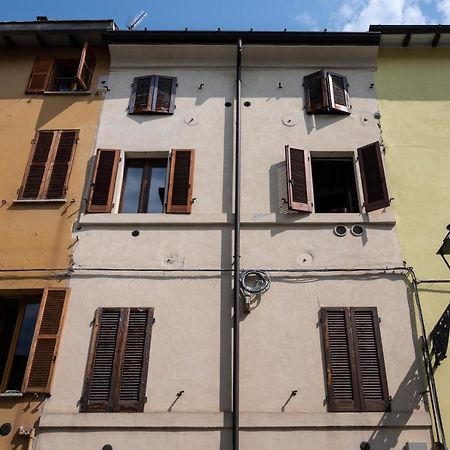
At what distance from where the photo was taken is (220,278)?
8867 millimetres

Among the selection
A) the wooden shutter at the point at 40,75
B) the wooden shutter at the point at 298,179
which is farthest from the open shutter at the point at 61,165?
the wooden shutter at the point at 298,179

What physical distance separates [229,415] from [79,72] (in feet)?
24.7

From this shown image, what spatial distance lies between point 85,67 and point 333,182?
595cm

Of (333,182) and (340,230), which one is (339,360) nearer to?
A: (340,230)

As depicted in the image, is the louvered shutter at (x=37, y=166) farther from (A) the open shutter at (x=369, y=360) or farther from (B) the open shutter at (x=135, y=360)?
(A) the open shutter at (x=369, y=360)

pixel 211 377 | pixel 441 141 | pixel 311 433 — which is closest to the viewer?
pixel 311 433

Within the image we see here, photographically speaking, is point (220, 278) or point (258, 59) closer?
point (220, 278)

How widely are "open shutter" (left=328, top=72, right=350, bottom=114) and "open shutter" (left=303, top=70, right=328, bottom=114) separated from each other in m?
0.13

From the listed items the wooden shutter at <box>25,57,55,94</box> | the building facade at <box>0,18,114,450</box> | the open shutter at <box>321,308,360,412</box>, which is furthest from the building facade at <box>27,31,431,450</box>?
the wooden shutter at <box>25,57,55,94</box>

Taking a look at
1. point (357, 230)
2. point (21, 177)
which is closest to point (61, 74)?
point (21, 177)

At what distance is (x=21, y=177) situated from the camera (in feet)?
33.4

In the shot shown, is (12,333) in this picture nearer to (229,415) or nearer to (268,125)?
(229,415)

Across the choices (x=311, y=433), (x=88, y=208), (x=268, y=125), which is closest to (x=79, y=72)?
(x=88, y=208)

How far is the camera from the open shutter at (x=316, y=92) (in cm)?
1088
